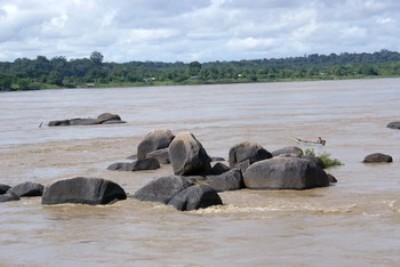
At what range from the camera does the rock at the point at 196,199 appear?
17875 mm

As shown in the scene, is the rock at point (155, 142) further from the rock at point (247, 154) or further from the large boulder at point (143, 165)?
the rock at point (247, 154)

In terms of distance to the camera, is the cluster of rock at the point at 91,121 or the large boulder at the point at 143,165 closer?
the large boulder at the point at 143,165

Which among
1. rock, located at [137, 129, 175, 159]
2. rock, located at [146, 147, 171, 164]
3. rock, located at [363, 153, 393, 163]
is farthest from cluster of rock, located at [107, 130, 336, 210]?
rock, located at [363, 153, 393, 163]

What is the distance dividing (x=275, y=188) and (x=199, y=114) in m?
38.7

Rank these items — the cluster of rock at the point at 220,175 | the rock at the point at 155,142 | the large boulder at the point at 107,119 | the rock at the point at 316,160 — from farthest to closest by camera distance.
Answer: the large boulder at the point at 107,119 < the rock at the point at 155,142 < the rock at the point at 316,160 < the cluster of rock at the point at 220,175

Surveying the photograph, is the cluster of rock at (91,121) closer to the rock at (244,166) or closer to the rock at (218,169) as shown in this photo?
the rock at (218,169)

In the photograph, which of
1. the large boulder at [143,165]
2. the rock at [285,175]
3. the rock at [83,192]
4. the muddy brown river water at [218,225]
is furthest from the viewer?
the large boulder at [143,165]

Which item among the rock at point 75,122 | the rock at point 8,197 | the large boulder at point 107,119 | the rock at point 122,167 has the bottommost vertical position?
the rock at point 75,122

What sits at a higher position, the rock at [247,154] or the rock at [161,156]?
the rock at [247,154]

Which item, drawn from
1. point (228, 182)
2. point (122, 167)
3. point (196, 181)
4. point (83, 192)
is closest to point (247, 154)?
point (196, 181)

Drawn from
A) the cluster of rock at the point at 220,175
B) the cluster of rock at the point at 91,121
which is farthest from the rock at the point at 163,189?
the cluster of rock at the point at 91,121

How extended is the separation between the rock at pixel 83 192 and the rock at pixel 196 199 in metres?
1.76

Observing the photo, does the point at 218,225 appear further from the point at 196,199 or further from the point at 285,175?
the point at 285,175

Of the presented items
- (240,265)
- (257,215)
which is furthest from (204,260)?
(257,215)
